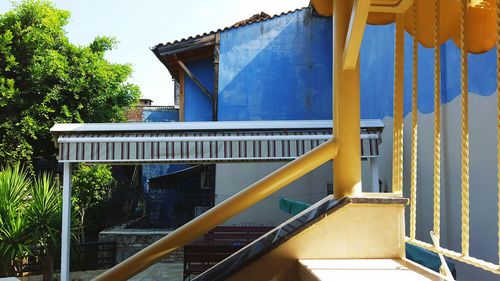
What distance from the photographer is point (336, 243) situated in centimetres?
176

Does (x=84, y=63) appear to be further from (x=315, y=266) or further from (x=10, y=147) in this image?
(x=315, y=266)

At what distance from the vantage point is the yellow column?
184 cm

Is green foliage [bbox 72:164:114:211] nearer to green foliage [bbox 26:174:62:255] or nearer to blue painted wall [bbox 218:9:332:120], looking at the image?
blue painted wall [bbox 218:9:332:120]

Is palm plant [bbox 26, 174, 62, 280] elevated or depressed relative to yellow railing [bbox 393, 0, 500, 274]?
depressed

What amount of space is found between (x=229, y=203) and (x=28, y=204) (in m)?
6.06

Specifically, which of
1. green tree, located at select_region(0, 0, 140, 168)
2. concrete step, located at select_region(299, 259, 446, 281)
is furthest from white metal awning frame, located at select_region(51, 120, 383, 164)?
green tree, located at select_region(0, 0, 140, 168)

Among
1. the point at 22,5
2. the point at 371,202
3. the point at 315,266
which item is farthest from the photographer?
the point at 22,5

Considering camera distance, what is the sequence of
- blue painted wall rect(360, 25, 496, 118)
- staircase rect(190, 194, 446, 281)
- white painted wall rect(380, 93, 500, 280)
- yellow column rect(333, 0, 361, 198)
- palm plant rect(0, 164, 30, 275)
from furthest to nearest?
palm plant rect(0, 164, 30, 275)
blue painted wall rect(360, 25, 496, 118)
white painted wall rect(380, 93, 500, 280)
yellow column rect(333, 0, 361, 198)
staircase rect(190, 194, 446, 281)

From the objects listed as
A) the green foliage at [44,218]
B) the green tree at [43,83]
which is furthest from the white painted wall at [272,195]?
the green tree at [43,83]

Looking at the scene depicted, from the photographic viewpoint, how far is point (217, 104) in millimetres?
11477

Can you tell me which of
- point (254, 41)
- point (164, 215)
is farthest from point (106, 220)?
point (254, 41)

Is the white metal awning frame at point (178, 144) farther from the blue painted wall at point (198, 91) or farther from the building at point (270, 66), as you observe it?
the blue painted wall at point (198, 91)

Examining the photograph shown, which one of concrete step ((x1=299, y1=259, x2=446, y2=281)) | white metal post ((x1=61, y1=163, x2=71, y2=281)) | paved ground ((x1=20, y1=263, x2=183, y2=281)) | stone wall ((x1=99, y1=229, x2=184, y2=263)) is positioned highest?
concrete step ((x1=299, y1=259, x2=446, y2=281))

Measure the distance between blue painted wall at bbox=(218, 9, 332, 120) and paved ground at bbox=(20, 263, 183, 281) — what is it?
14.1 feet
